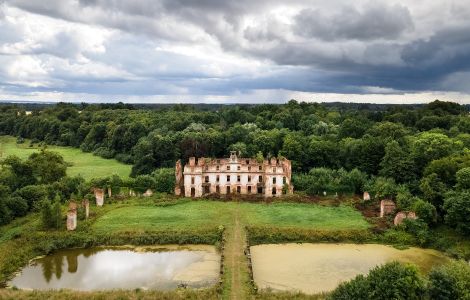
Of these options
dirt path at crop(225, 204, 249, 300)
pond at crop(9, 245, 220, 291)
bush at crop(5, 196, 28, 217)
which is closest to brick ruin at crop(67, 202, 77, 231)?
pond at crop(9, 245, 220, 291)

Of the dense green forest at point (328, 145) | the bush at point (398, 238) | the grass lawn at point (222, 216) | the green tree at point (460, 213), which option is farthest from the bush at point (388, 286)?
the grass lawn at point (222, 216)

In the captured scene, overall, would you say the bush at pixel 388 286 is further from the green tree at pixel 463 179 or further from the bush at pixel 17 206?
the bush at pixel 17 206

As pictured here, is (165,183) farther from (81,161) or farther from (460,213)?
(81,161)

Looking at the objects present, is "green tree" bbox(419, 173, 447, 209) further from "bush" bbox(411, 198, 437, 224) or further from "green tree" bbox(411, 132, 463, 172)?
"green tree" bbox(411, 132, 463, 172)

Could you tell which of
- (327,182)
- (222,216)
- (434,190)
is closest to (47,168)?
(222,216)

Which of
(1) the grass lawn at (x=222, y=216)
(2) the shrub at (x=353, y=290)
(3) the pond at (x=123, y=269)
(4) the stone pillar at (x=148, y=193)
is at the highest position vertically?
(2) the shrub at (x=353, y=290)
